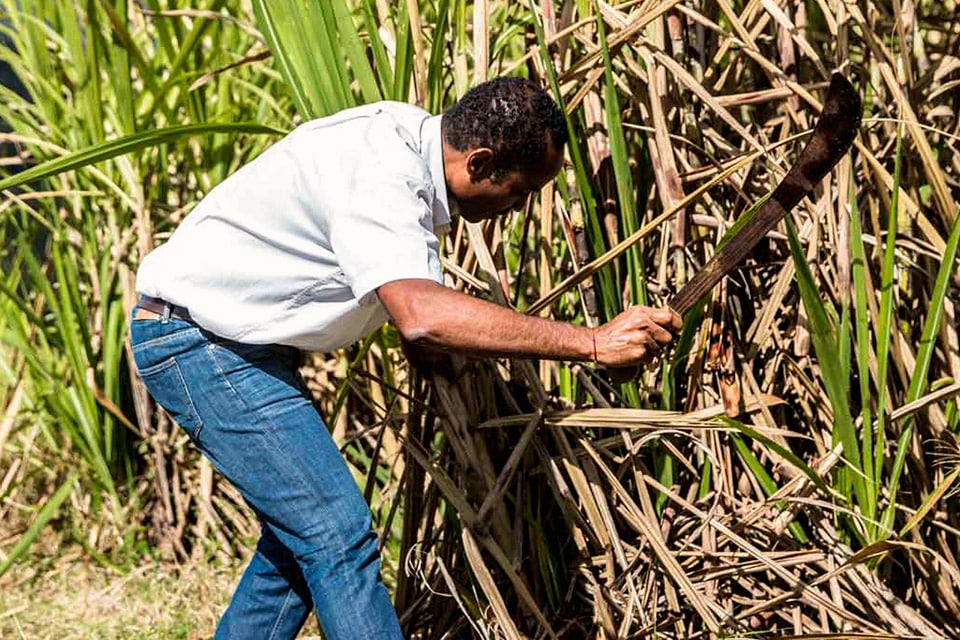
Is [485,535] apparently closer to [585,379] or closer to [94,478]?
[585,379]

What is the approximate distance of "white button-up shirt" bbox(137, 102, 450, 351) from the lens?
1986 millimetres

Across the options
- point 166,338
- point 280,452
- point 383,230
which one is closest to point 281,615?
point 280,452

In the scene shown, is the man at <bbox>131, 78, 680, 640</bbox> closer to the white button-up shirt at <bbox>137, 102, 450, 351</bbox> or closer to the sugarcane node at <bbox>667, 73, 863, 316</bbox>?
the white button-up shirt at <bbox>137, 102, 450, 351</bbox>

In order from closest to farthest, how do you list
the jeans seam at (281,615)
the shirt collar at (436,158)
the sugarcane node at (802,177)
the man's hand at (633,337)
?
1. the sugarcane node at (802,177)
2. the man's hand at (633,337)
3. the shirt collar at (436,158)
4. the jeans seam at (281,615)

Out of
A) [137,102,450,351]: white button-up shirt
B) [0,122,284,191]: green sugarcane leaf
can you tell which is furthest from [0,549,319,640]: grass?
[0,122,284,191]: green sugarcane leaf

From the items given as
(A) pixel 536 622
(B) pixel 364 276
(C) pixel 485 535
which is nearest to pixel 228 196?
(B) pixel 364 276

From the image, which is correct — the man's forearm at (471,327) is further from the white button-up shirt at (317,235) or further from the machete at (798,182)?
the machete at (798,182)

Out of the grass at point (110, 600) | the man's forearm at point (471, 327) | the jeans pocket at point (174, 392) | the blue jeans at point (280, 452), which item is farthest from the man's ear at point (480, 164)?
the grass at point (110, 600)

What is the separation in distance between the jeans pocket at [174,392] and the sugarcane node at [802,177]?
3.00ft

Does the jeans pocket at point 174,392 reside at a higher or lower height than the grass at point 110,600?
higher

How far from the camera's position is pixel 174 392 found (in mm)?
2359

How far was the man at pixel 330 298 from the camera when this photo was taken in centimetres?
199

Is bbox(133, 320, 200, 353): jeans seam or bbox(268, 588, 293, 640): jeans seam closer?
bbox(133, 320, 200, 353): jeans seam

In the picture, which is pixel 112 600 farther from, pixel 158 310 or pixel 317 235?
pixel 317 235
